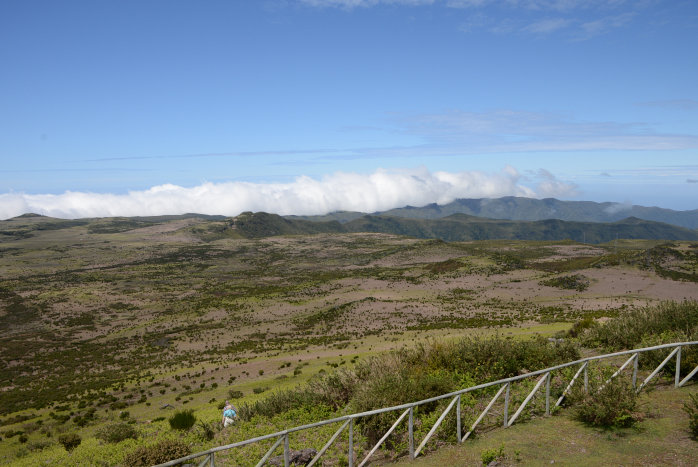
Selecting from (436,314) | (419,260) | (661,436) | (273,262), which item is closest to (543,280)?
(436,314)

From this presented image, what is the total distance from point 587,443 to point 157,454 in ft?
36.1

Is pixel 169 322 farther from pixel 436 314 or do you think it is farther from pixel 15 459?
pixel 15 459

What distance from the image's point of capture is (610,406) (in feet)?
30.9

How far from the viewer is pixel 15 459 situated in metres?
17.7

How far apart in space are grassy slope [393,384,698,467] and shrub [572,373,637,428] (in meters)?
0.24

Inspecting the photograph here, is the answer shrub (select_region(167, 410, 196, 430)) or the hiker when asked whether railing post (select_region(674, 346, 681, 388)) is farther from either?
shrub (select_region(167, 410, 196, 430))

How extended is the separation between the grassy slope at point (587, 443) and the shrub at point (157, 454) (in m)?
6.48

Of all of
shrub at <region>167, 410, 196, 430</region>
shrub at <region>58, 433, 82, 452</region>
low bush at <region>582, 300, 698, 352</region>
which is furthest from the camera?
shrub at <region>167, 410, 196, 430</region>

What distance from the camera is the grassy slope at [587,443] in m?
8.16

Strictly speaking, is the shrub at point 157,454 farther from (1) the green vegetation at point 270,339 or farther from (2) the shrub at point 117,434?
(2) the shrub at point 117,434

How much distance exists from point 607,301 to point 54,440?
63041mm

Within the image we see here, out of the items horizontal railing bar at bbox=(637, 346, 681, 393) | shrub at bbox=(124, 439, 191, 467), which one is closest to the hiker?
shrub at bbox=(124, 439, 191, 467)

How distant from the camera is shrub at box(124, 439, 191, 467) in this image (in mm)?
10984

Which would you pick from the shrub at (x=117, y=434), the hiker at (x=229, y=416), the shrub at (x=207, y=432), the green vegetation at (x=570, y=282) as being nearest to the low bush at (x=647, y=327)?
the hiker at (x=229, y=416)
